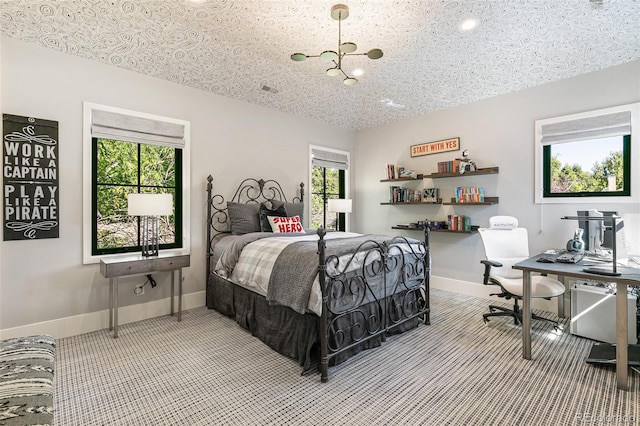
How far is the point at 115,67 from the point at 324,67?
2.21m

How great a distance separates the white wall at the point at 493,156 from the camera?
11.2 ft

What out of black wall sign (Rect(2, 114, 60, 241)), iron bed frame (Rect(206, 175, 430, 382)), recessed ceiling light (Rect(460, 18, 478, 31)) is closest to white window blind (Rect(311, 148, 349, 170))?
iron bed frame (Rect(206, 175, 430, 382))

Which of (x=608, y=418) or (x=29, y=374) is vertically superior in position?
(x=29, y=374)

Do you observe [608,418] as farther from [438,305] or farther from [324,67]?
[324,67]

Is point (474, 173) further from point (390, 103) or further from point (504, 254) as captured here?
point (390, 103)

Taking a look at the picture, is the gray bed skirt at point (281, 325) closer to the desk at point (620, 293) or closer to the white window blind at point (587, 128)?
the desk at point (620, 293)

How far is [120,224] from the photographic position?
11.3 ft

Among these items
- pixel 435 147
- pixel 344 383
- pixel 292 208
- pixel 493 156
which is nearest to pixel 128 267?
pixel 292 208

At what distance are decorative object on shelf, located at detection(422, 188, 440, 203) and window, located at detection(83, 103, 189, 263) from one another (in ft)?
11.2

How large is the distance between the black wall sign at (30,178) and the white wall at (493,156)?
444 centimetres

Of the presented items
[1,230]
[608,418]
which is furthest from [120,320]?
[608,418]

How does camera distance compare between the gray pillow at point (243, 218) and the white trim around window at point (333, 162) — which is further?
the white trim around window at point (333, 162)

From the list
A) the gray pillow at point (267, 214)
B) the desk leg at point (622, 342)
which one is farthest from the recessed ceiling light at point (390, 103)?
the desk leg at point (622, 342)

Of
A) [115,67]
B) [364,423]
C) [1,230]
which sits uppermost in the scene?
[115,67]
